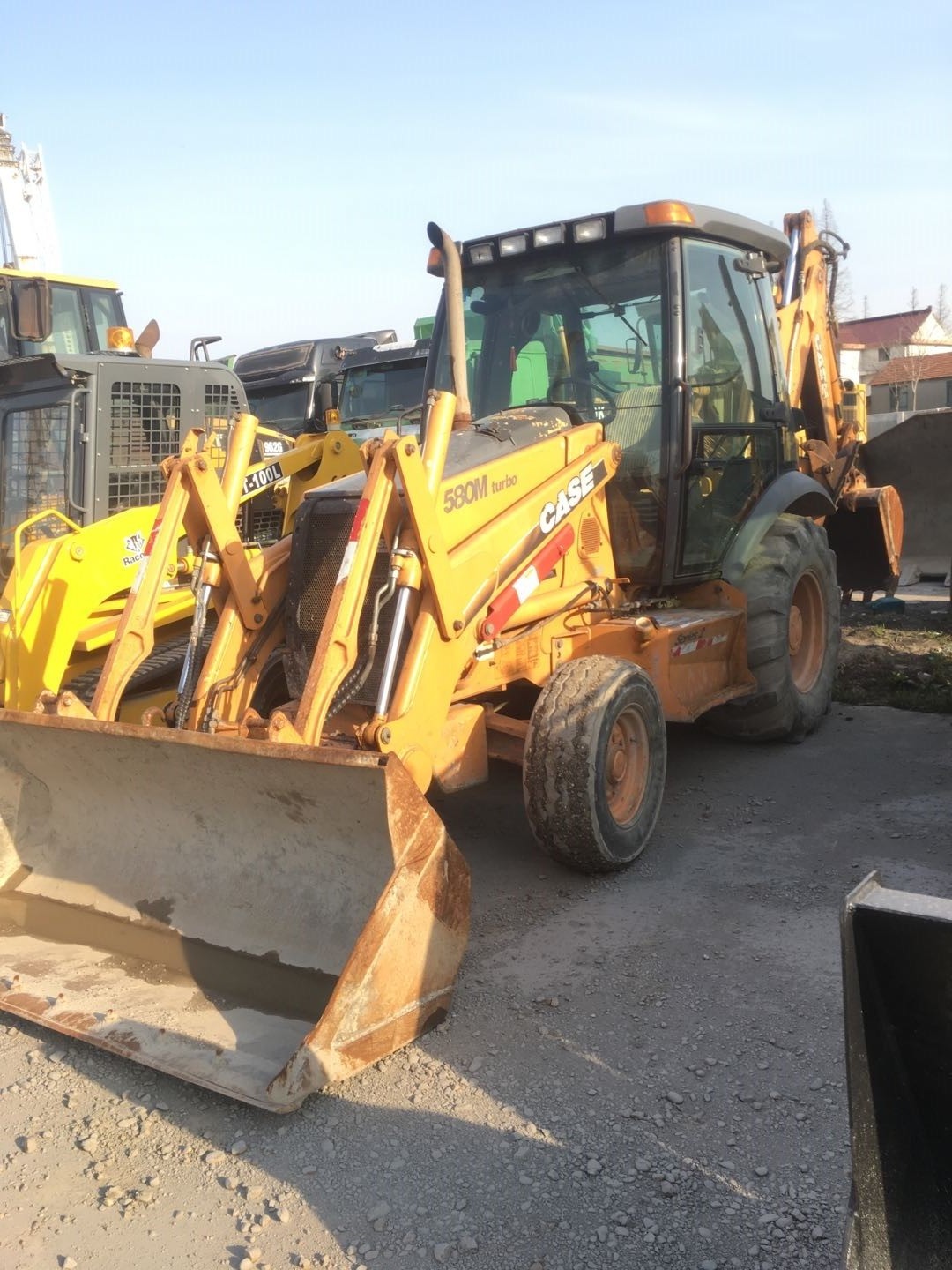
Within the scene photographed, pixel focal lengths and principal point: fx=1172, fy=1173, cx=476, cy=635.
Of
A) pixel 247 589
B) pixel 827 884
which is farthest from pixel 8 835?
pixel 827 884

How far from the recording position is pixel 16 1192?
2811mm

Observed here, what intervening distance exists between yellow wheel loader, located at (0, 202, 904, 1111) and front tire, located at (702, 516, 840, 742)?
0.02 meters

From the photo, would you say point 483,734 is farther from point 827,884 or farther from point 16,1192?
point 16,1192

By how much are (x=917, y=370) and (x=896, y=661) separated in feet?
101

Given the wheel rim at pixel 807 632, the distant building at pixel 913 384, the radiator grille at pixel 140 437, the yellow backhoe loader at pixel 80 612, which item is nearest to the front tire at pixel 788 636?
the wheel rim at pixel 807 632

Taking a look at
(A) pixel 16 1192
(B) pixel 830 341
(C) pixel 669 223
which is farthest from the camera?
(B) pixel 830 341

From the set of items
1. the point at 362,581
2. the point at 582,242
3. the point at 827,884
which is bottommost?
the point at 827,884

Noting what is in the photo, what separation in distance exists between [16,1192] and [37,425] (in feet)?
15.6

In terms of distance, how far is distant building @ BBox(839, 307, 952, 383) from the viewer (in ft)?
140

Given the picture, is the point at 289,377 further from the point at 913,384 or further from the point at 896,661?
the point at 913,384

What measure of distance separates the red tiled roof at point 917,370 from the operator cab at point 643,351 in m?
32.7

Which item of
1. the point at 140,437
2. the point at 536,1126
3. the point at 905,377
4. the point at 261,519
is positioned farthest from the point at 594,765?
the point at 905,377

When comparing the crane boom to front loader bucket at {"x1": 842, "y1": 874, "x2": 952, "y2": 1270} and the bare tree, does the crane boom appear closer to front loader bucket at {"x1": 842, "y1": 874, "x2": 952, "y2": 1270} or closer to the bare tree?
front loader bucket at {"x1": 842, "y1": 874, "x2": 952, "y2": 1270}

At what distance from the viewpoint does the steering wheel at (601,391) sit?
17.9 ft
